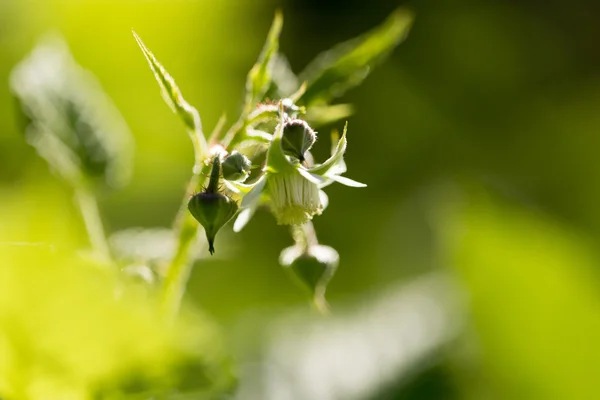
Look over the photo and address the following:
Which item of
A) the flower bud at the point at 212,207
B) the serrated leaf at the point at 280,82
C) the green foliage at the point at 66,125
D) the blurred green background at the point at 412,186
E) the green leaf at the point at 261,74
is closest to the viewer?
the flower bud at the point at 212,207

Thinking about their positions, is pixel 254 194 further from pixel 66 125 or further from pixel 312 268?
pixel 66 125

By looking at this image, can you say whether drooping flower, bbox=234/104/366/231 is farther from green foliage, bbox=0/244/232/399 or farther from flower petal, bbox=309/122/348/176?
green foliage, bbox=0/244/232/399

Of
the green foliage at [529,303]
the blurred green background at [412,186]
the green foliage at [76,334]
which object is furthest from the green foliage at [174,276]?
the green foliage at [529,303]

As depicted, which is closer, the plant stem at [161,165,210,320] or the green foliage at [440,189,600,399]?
the plant stem at [161,165,210,320]

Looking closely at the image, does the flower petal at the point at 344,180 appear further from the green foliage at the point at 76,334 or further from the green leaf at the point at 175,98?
the green foliage at the point at 76,334

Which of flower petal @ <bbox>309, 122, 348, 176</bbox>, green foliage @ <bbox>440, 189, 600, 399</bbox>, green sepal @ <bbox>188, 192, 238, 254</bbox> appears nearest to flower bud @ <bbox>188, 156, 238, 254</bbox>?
green sepal @ <bbox>188, 192, 238, 254</bbox>

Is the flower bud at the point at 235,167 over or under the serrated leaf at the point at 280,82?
under

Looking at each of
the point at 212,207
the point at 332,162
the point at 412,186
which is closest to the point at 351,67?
the point at 332,162
